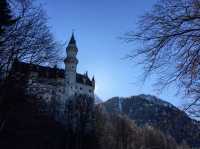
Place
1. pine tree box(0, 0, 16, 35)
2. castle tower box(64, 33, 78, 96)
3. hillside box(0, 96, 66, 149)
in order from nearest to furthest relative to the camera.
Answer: pine tree box(0, 0, 16, 35)
hillside box(0, 96, 66, 149)
castle tower box(64, 33, 78, 96)

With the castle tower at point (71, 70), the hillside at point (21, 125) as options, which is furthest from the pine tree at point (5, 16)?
the castle tower at point (71, 70)

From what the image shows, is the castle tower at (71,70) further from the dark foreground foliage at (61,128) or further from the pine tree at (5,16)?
the pine tree at (5,16)

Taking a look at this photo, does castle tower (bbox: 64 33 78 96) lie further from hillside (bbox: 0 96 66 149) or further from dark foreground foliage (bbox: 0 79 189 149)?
hillside (bbox: 0 96 66 149)

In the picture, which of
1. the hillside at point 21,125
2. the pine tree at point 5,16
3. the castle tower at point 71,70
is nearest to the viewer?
the pine tree at point 5,16

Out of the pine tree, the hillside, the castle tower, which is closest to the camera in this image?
the pine tree

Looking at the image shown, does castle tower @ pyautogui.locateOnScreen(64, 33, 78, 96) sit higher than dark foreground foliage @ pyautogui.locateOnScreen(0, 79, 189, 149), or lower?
higher

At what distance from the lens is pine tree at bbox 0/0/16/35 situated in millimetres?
12465

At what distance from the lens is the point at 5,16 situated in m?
12.9

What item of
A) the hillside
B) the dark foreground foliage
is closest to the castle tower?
the dark foreground foliage

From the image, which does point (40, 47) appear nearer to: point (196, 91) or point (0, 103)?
point (0, 103)

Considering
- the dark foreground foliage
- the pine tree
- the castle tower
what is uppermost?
the castle tower

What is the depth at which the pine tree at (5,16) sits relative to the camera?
1246 centimetres

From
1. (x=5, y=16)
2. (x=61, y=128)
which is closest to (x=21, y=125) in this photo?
(x=5, y=16)

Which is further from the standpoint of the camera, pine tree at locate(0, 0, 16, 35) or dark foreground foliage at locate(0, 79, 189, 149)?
dark foreground foliage at locate(0, 79, 189, 149)
